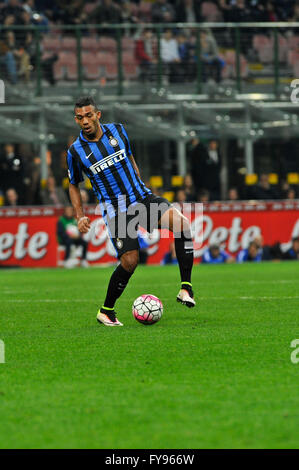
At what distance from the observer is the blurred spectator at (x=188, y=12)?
84.2 ft

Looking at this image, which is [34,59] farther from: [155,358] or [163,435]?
[163,435]

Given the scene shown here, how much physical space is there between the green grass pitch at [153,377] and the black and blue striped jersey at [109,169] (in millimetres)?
1199

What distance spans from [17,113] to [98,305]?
12706 millimetres

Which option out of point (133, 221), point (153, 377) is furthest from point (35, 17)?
point (153, 377)

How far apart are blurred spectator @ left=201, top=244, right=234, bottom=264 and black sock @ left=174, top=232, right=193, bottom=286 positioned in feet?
36.9

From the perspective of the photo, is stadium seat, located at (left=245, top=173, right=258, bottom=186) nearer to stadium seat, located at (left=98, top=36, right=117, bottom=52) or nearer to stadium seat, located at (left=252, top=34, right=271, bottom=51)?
stadium seat, located at (left=252, top=34, right=271, bottom=51)

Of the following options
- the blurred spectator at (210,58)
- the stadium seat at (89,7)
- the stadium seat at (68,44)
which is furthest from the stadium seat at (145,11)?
the stadium seat at (68,44)

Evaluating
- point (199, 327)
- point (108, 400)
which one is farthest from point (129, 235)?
point (108, 400)

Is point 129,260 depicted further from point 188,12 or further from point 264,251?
point 188,12

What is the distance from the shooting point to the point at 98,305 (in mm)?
11148

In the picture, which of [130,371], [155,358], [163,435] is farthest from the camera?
[155,358]

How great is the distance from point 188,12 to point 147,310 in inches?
→ 726
